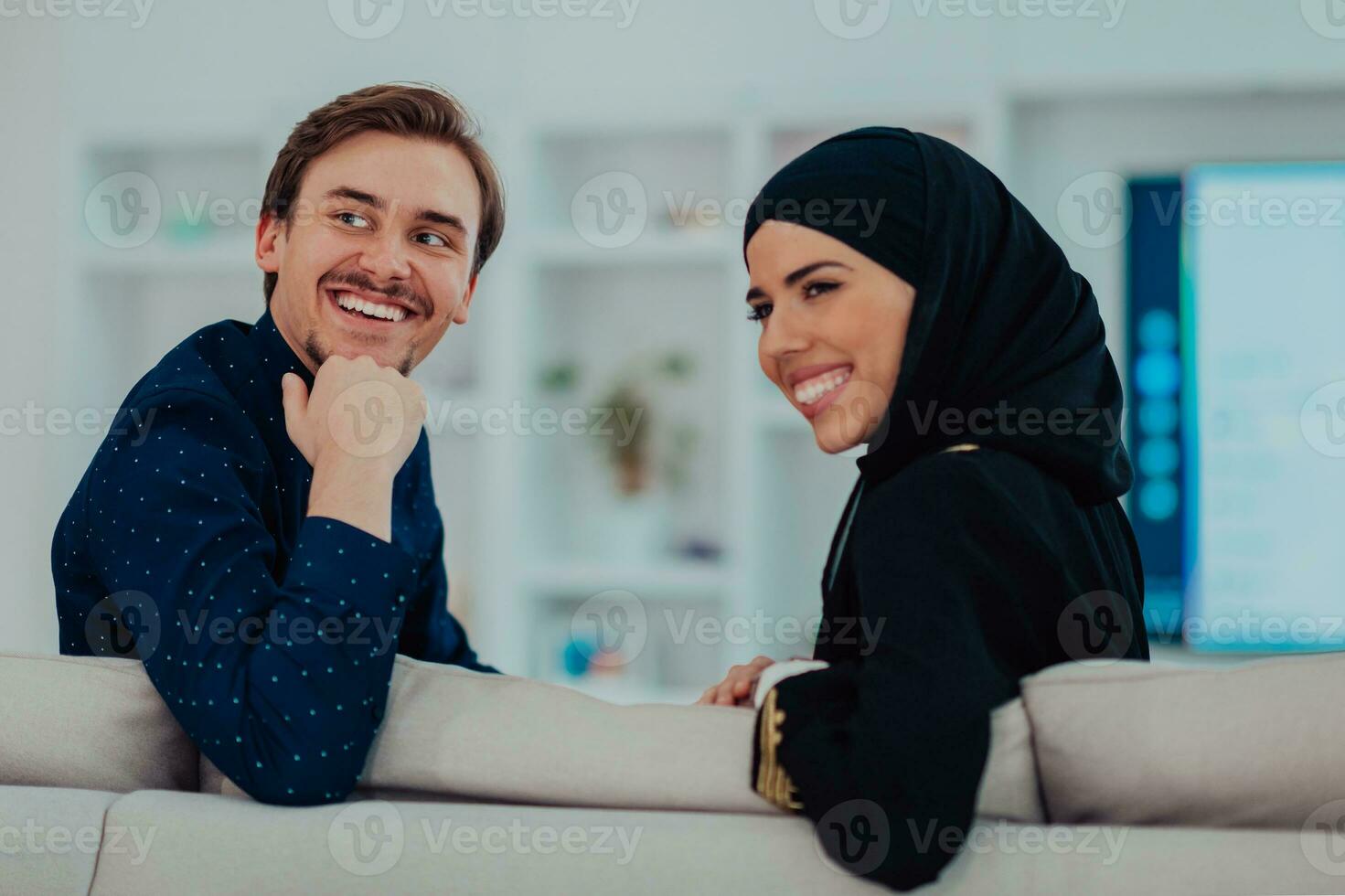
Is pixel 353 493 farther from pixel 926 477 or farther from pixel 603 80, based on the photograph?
pixel 603 80

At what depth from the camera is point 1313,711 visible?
908 millimetres

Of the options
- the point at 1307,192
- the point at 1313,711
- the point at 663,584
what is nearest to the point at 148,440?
the point at 1313,711

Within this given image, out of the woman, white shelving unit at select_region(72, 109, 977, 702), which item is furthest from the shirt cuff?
white shelving unit at select_region(72, 109, 977, 702)

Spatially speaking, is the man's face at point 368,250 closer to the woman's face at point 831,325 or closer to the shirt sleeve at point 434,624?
the shirt sleeve at point 434,624

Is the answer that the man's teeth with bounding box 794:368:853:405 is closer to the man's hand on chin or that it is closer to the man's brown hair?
the man's hand on chin

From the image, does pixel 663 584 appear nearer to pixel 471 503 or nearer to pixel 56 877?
pixel 471 503

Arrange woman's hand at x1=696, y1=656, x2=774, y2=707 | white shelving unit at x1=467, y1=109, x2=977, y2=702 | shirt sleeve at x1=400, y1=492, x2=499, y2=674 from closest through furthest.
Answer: woman's hand at x1=696, y1=656, x2=774, y2=707
shirt sleeve at x1=400, y1=492, x2=499, y2=674
white shelving unit at x1=467, y1=109, x2=977, y2=702

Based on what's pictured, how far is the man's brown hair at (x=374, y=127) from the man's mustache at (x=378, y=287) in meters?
0.13

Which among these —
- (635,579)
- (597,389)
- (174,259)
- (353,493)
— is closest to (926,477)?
(353,493)

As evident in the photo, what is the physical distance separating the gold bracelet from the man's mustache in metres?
0.86

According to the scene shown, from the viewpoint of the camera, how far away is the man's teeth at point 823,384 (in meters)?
1.23

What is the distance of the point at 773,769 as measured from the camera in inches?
37.1

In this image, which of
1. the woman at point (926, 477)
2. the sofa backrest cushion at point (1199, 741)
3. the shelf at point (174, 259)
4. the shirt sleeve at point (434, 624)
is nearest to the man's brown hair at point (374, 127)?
the shirt sleeve at point (434, 624)

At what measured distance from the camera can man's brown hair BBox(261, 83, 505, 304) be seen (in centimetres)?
160
